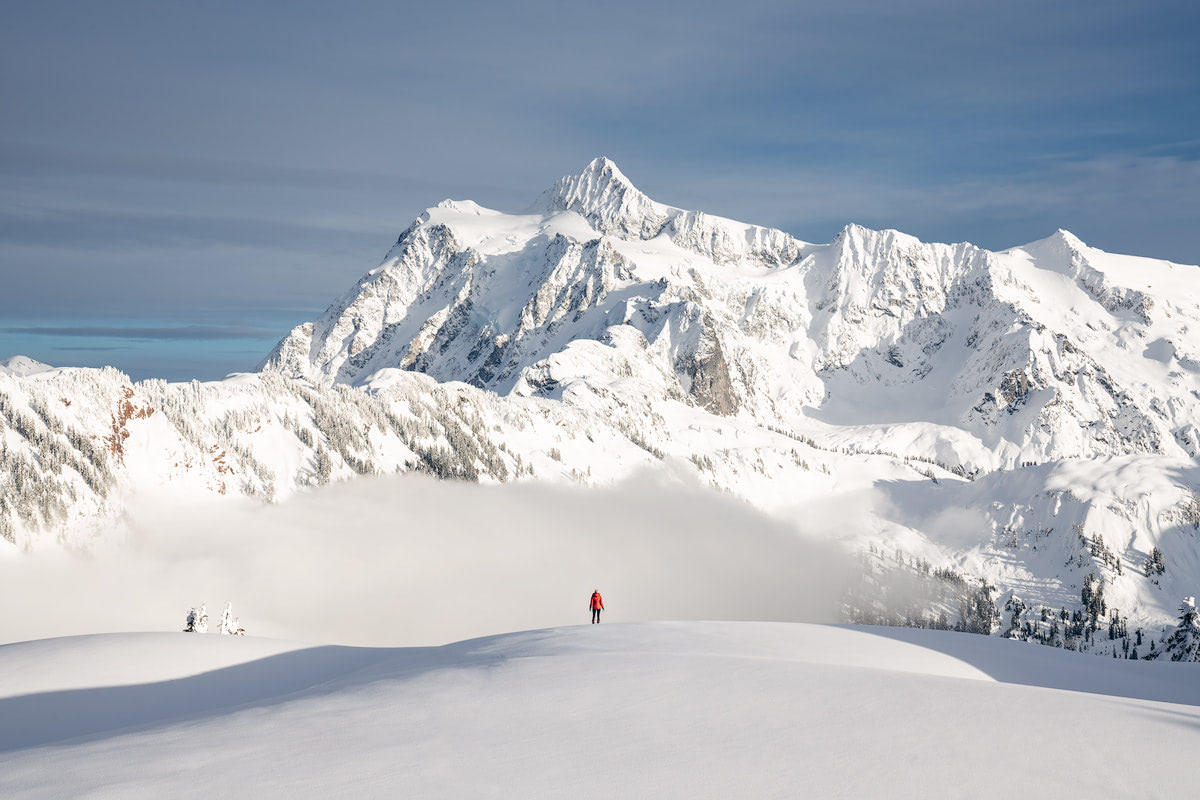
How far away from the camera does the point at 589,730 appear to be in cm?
1748

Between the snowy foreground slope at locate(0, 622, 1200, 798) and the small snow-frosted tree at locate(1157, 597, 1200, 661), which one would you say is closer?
the snowy foreground slope at locate(0, 622, 1200, 798)

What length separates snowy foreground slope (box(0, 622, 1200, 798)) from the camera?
14.4 meters

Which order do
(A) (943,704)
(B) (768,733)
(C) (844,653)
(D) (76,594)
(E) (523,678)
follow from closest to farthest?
(B) (768,733), (A) (943,704), (E) (523,678), (C) (844,653), (D) (76,594)

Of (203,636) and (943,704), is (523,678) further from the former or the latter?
(203,636)

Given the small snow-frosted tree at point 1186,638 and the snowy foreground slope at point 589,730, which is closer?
the snowy foreground slope at point 589,730

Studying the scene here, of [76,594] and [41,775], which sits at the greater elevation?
[41,775]

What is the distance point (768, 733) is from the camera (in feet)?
55.8

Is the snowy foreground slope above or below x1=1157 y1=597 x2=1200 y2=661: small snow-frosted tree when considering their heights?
above

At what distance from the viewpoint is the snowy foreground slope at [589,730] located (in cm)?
1435

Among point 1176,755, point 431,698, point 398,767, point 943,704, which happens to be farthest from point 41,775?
point 1176,755

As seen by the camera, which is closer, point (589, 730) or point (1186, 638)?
point (589, 730)

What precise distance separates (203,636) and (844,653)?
84.5 ft

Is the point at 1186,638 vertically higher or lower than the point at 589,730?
lower

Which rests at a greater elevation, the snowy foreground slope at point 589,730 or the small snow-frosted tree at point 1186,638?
the snowy foreground slope at point 589,730
